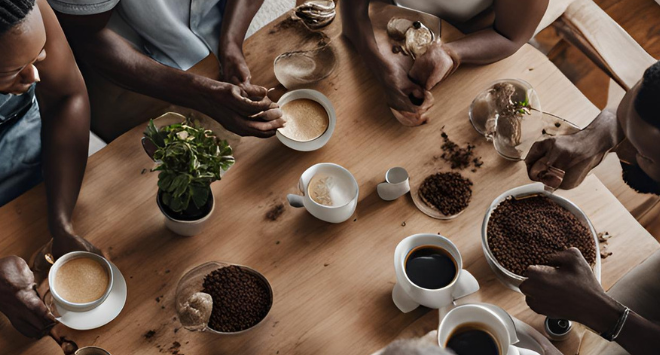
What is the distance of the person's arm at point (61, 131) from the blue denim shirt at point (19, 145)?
19 cm

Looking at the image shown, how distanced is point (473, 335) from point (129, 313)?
2.73ft

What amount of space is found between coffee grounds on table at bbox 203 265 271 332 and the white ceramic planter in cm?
14

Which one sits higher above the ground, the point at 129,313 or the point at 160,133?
the point at 160,133

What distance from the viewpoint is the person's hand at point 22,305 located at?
1.39m

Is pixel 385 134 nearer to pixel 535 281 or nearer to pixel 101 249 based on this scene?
pixel 535 281

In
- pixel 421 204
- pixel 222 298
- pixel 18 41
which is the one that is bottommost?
pixel 222 298

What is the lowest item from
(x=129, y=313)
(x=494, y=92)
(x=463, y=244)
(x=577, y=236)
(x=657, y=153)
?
(x=129, y=313)

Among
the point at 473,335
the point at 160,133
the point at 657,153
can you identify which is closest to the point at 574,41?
the point at 657,153

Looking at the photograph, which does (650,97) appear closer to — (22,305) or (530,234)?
(530,234)

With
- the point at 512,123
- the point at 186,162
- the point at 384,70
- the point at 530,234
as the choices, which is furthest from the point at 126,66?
the point at 530,234

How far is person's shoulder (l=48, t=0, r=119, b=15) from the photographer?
64.6 inches

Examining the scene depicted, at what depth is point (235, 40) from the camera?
1798 mm

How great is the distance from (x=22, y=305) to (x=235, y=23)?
1.01 metres

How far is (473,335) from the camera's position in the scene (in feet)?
4.41
